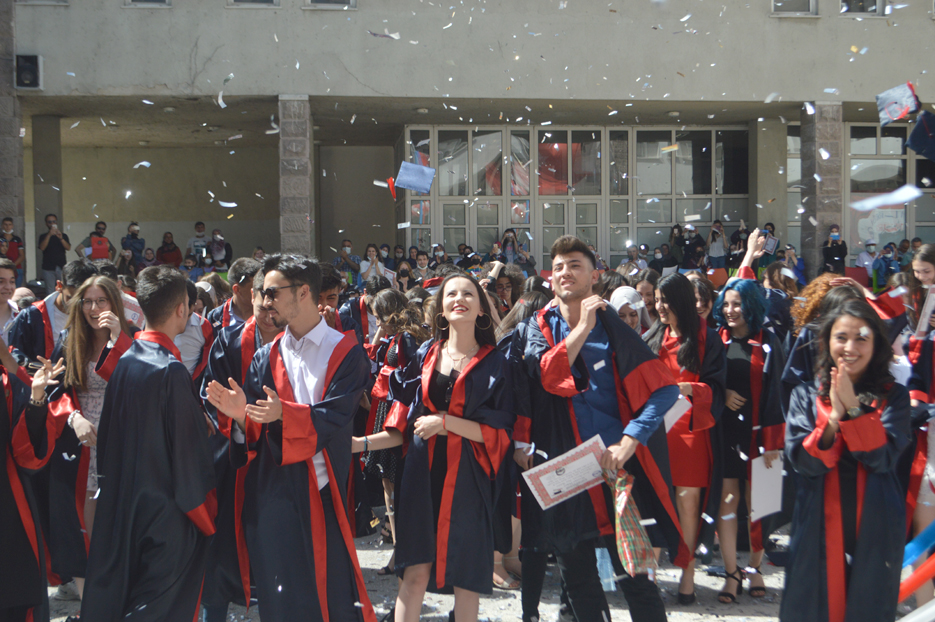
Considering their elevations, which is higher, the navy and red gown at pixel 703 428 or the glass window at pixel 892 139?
the glass window at pixel 892 139

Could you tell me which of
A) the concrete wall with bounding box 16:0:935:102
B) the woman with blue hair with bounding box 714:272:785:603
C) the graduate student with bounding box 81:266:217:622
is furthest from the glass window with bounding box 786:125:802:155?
the graduate student with bounding box 81:266:217:622

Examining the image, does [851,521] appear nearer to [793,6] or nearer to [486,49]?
[486,49]

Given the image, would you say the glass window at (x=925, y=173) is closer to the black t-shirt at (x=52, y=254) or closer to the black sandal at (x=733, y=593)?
the black sandal at (x=733, y=593)

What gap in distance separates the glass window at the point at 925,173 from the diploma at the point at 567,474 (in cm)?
1748

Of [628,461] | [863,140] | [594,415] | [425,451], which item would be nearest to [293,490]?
[425,451]

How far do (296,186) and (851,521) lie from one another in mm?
12450

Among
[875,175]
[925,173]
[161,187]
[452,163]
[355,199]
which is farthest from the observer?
[161,187]

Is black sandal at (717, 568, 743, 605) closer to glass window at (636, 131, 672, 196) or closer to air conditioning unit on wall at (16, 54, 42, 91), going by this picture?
air conditioning unit on wall at (16, 54, 42, 91)

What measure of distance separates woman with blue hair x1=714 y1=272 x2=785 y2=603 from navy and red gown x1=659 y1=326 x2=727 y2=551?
0.10 metres

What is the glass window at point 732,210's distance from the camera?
55.8 feet

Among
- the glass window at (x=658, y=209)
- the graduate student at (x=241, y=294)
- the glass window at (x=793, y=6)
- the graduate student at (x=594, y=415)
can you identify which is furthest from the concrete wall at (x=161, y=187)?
the graduate student at (x=594, y=415)

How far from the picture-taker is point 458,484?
3.04 m

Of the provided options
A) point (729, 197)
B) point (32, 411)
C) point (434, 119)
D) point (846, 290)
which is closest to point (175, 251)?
point (434, 119)

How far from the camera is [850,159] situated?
660 inches
